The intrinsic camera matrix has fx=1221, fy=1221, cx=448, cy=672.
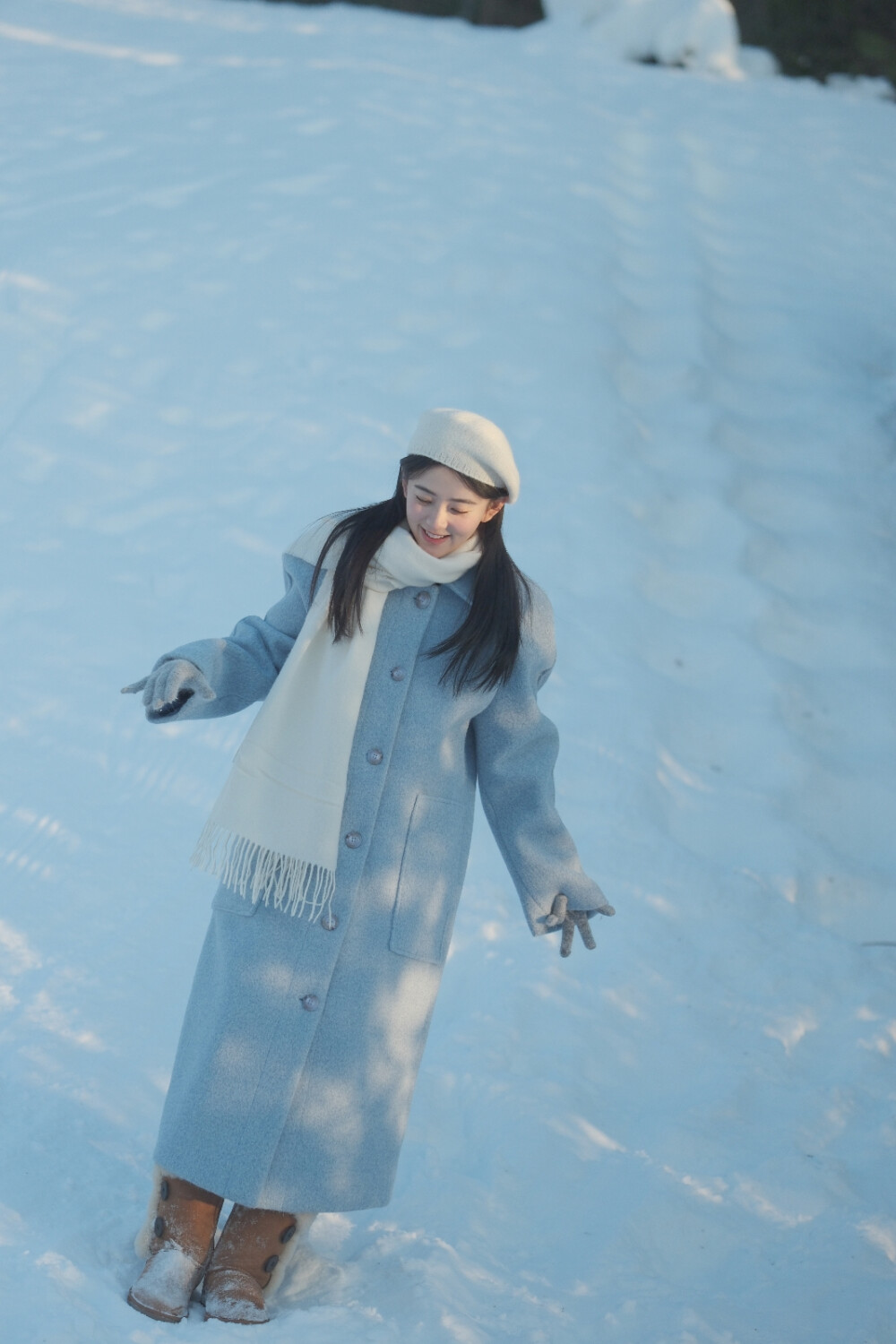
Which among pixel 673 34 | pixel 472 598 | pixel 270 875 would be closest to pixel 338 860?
pixel 270 875

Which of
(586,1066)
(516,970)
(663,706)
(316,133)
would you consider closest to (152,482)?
(663,706)

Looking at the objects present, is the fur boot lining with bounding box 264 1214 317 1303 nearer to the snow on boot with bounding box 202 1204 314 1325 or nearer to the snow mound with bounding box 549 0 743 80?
the snow on boot with bounding box 202 1204 314 1325

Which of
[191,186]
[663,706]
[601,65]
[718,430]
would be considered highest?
[601,65]

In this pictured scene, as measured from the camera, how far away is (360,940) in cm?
178

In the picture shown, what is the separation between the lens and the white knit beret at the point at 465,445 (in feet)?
5.68

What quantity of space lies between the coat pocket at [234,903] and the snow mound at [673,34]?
247 inches

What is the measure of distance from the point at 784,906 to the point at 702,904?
0.20 m

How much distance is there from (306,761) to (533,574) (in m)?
1.85

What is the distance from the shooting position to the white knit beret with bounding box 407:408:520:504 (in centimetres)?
173

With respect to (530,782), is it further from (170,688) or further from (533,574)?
(533,574)

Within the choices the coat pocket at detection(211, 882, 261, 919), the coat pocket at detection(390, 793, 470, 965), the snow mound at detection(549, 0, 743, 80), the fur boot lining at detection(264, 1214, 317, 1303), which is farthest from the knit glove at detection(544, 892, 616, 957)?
the snow mound at detection(549, 0, 743, 80)

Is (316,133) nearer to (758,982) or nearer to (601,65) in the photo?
(601,65)

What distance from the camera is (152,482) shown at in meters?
3.58

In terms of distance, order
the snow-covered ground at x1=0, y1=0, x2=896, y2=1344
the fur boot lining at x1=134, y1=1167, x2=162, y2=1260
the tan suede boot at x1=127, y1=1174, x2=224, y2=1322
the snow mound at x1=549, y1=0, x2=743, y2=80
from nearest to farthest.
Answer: the tan suede boot at x1=127, y1=1174, x2=224, y2=1322
the fur boot lining at x1=134, y1=1167, x2=162, y2=1260
the snow-covered ground at x1=0, y1=0, x2=896, y2=1344
the snow mound at x1=549, y1=0, x2=743, y2=80
